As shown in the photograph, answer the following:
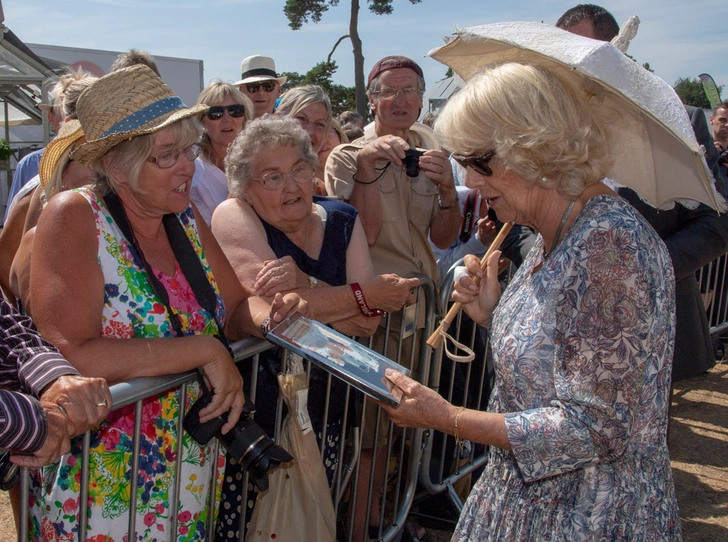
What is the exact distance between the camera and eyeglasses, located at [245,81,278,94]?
5.05 meters

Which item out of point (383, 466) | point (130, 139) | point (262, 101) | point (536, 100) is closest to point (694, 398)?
point (383, 466)

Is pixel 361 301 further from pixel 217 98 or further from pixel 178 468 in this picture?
pixel 217 98

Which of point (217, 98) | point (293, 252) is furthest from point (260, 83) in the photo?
point (293, 252)

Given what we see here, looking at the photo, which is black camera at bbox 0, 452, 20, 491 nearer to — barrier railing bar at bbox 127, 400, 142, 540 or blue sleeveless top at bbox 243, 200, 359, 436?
barrier railing bar at bbox 127, 400, 142, 540

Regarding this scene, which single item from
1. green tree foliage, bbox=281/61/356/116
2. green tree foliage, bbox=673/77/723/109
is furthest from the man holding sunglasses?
green tree foliage, bbox=673/77/723/109

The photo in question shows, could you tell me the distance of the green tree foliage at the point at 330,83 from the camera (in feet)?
93.6

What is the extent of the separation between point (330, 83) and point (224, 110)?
86.1 ft

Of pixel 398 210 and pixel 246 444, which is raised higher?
pixel 398 210

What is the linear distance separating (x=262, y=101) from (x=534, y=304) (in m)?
3.94

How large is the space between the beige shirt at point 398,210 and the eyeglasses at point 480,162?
156cm

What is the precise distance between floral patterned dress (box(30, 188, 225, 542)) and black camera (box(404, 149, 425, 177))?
1.46m

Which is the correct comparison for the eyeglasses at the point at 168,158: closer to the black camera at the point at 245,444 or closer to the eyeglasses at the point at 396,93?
the black camera at the point at 245,444

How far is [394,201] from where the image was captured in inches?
138

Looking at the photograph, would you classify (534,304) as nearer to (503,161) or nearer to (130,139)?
(503,161)
